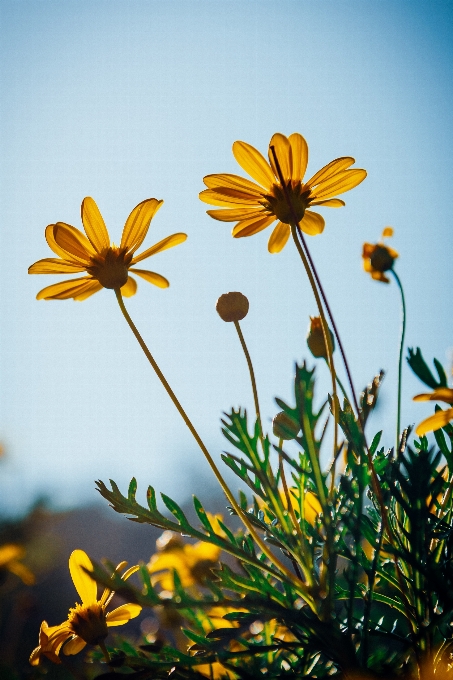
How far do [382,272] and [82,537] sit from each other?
9013 mm

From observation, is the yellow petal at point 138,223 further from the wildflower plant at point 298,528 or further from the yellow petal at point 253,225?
the yellow petal at point 253,225

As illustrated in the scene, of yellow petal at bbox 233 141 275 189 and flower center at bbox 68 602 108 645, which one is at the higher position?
yellow petal at bbox 233 141 275 189

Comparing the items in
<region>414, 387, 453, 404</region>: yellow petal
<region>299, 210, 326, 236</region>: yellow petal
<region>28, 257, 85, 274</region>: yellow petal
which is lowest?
<region>414, 387, 453, 404</region>: yellow petal

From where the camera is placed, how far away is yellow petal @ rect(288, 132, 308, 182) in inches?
31.6

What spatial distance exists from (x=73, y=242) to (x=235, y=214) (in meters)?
0.31

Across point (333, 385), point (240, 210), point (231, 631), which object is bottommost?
point (231, 631)

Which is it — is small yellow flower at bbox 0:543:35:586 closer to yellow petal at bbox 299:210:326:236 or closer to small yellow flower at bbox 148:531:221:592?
small yellow flower at bbox 148:531:221:592

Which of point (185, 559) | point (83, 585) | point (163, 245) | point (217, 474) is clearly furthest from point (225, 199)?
point (185, 559)

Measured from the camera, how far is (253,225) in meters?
0.91

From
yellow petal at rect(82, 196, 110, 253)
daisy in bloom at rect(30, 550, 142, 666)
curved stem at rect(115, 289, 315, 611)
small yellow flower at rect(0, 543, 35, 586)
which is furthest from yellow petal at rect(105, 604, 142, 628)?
small yellow flower at rect(0, 543, 35, 586)

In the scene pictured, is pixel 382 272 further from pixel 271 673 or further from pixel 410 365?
pixel 271 673

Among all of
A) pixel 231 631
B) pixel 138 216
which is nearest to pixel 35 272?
pixel 138 216

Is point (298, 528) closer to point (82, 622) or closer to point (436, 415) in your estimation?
point (436, 415)

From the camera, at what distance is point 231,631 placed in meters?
0.54
